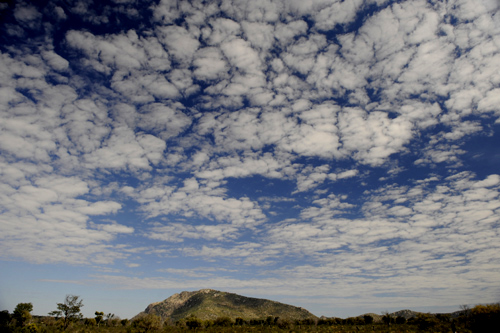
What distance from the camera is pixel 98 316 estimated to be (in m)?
95.1

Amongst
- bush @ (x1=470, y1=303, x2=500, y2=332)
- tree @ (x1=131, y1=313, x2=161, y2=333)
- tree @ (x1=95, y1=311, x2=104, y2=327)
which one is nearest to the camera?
bush @ (x1=470, y1=303, x2=500, y2=332)

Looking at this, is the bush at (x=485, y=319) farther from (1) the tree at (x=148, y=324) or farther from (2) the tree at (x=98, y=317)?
(2) the tree at (x=98, y=317)

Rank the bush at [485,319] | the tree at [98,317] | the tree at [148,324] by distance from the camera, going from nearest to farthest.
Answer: the bush at [485,319], the tree at [148,324], the tree at [98,317]

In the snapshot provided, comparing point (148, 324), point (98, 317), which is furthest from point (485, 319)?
point (98, 317)

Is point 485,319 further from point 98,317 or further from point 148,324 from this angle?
point 98,317

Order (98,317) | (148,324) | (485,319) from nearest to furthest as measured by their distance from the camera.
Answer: (485,319), (148,324), (98,317)

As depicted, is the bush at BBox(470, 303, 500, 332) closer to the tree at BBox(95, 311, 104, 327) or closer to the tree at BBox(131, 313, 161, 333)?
the tree at BBox(131, 313, 161, 333)

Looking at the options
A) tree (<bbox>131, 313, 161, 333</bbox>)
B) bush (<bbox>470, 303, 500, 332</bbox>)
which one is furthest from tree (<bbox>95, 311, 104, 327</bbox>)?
bush (<bbox>470, 303, 500, 332</bbox>)

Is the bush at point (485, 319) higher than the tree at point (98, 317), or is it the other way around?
the bush at point (485, 319)

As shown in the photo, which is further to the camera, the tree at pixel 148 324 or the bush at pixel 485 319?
the tree at pixel 148 324

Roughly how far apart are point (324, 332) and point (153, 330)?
36.0 m

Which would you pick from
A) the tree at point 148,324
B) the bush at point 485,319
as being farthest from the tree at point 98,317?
the bush at point 485,319

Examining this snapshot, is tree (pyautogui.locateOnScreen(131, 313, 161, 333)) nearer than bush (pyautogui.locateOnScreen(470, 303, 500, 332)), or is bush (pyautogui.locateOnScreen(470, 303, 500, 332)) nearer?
bush (pyautogui.locateOnScreen(470, 303, 500, 332))

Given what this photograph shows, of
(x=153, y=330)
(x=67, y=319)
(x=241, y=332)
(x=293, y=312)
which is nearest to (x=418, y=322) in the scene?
(x=241, y=332)
